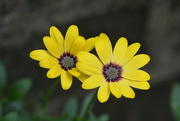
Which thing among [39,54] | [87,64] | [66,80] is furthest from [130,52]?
[39,54]

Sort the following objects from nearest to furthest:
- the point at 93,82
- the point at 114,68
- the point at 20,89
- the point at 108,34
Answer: the point at 93,82 < the point at 114,68 < the point at 20,89 < the point at 108,34

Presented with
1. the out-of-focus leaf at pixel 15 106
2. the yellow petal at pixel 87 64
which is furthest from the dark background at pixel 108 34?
the yellow petal at pixel 87 64

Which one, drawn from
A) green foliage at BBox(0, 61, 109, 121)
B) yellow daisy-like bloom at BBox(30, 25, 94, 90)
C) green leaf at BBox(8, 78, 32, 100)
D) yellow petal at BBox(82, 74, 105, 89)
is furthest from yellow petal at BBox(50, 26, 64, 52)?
green leaf at BBox(8, 78, 32, 100)

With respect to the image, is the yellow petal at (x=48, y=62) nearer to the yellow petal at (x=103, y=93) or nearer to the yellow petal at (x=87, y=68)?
the yellow petal at (x=87, y=68)

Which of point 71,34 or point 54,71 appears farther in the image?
point 71,34

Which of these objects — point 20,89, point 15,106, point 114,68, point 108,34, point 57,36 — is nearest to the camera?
point 57,36

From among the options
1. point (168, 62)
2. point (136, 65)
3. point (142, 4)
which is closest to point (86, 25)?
point (142, 4)

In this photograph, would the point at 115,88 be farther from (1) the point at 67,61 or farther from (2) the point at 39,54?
(2) the point at 39,54
